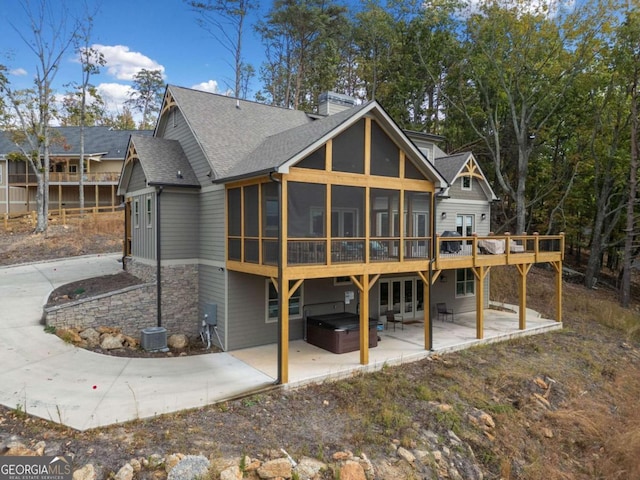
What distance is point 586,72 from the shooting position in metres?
22.6

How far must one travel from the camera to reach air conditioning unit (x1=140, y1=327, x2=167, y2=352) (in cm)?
1077

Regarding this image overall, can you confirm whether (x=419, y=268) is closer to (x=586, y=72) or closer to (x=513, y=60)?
(x=513, y=60)

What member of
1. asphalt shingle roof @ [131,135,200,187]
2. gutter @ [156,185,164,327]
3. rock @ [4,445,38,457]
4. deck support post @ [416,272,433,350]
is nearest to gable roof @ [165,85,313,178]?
asphalt shingle roof @ [131,135,200,187]

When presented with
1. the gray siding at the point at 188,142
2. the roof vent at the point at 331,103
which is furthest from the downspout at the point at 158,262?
the roof vent at the point at 331,103

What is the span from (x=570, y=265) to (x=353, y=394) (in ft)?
101

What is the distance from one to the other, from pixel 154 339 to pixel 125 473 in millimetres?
5877

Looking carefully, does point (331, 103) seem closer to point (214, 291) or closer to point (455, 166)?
point (455, 166)

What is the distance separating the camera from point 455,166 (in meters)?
16.1

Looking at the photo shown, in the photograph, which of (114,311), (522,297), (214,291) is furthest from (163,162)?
(522,297)

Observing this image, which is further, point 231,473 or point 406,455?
point 406,455

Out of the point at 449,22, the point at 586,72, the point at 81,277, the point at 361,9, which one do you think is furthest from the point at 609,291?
the point at 81,277

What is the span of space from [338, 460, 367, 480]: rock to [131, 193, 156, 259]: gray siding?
27.8 ft

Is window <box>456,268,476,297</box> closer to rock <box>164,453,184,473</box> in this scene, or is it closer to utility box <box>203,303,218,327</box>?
utility box <box>203,303,218,327</box>

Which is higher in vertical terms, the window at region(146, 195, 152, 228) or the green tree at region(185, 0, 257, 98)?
the green tree at region(185, 0, 257, 98)
